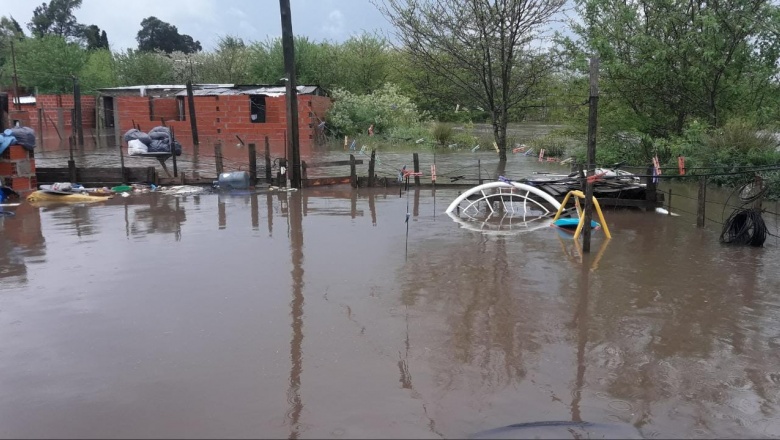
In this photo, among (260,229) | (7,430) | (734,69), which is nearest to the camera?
(7,430)

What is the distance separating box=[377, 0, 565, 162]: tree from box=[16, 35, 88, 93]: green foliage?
3827 cm

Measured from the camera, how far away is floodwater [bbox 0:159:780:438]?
5234mm

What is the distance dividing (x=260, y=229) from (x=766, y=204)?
477 inches

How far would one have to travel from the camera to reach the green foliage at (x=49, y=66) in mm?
53375

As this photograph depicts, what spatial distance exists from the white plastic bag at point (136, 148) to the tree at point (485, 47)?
10969 millimetres

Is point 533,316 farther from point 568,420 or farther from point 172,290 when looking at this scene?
point 172,290

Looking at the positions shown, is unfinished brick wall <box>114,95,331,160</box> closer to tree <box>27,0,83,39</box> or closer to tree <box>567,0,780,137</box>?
tree <box>567,0,780,137</box>

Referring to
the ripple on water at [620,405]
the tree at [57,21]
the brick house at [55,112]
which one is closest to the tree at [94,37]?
the tree at [57,21]

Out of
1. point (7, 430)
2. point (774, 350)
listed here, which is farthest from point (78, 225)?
point (774, 350)

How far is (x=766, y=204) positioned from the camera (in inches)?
640

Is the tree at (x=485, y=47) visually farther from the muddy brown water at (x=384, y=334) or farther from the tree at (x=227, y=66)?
the tree at (x=227, y=66)

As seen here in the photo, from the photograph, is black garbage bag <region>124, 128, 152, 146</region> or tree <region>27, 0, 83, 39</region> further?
tree <region>27, 0, 83, 39</region>

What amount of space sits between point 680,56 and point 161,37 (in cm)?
9851

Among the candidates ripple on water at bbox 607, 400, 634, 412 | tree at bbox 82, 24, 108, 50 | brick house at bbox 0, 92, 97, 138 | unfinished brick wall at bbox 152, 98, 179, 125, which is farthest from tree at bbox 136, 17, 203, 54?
ripple on water at bbox 607, 400, 634, 412
